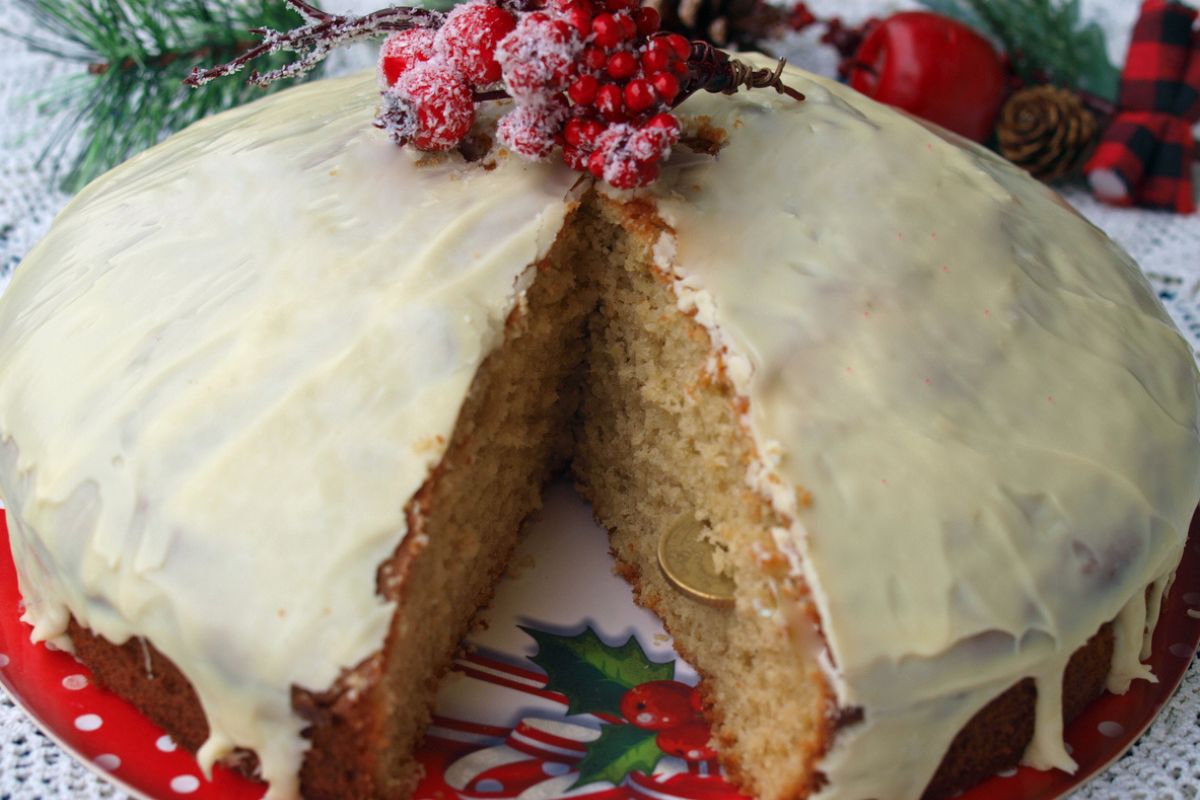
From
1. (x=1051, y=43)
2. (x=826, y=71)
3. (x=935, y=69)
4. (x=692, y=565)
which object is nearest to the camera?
(x=692, y=565)

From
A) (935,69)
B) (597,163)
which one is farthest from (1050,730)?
(935,69)

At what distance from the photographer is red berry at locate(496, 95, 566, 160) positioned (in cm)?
180

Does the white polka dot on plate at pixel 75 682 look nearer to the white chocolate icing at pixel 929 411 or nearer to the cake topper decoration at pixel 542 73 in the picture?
the cake topper decoration at pixel 542 73

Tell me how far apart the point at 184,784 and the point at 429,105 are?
107 cm

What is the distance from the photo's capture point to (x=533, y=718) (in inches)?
74.7

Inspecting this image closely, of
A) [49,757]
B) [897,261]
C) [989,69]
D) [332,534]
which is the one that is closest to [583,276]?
[897,261]

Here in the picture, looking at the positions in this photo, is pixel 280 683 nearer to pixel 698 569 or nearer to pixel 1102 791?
pixel 698 569

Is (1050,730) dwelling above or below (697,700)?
above

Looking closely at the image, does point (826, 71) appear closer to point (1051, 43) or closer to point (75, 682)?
point (1051, 43)

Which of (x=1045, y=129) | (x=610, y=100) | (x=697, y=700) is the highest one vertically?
(x=610, y=100)

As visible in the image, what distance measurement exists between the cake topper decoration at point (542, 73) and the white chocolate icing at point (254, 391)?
0.44ft

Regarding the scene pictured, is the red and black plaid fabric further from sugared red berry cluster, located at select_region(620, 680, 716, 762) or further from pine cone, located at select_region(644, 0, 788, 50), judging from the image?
sugared red berry cluster, located at select_region(620, 680, 716, 762)

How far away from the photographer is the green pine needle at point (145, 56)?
2.90 meters

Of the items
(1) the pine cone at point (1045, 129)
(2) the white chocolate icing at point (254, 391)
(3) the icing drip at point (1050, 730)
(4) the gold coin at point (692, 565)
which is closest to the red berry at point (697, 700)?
(4) the gold coin at point (692, 565)
